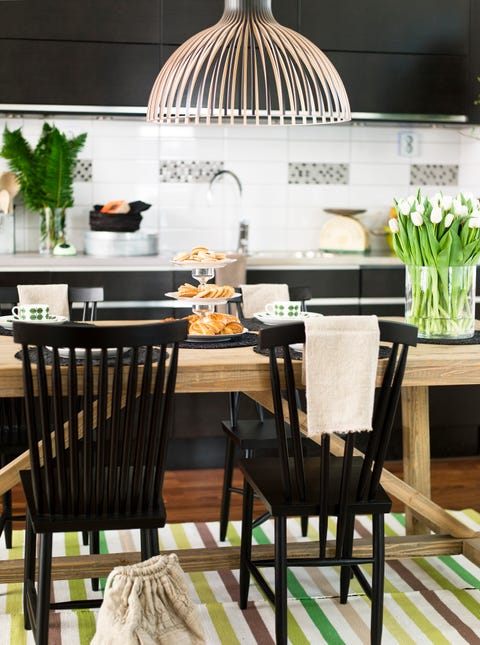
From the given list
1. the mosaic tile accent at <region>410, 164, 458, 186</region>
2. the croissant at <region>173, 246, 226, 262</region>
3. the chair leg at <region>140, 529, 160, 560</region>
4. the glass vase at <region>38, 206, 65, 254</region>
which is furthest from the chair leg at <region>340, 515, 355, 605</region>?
the mosaic tile accent at <region>410, 164, 458, 186</region>

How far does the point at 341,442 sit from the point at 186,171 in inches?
93.7

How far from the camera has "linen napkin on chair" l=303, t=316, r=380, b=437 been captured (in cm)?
237

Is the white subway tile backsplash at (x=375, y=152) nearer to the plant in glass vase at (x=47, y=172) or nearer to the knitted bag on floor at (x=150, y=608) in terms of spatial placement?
the plant in glass vase at (x=47, y=172)

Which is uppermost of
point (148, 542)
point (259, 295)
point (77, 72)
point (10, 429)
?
point (77, 72)

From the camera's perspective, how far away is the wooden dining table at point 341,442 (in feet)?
8.29

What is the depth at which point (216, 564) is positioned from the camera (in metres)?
2.89

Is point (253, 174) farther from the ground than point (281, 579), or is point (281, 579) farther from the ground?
point (253, 174)

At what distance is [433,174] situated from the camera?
549 cm

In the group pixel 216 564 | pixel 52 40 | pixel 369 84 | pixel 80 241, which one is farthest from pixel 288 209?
pixel 216 564

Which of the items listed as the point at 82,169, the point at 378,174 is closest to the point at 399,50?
the point at 378,174

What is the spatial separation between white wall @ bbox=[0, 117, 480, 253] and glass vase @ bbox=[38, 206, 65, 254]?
20cm

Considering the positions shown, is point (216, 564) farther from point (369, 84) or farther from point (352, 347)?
point (369, 84)

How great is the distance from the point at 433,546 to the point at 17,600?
4.34ft

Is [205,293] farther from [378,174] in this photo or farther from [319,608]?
[378,174]
